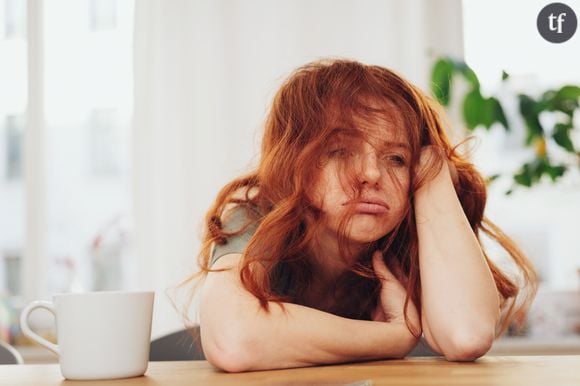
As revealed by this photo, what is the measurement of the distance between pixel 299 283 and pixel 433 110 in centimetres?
33

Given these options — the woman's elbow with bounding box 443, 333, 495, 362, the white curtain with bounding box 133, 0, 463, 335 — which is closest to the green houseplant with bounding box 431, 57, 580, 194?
the white curtain with bounding box 133, 0, 463, 335

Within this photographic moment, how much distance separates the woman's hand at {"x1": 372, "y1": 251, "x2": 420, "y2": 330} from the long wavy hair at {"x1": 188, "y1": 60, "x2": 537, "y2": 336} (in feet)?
0.05

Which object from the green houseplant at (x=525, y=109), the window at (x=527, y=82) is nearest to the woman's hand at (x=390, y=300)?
the green houseplant at (x=525, y=109)

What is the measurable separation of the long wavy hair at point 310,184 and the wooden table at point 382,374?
13 cm

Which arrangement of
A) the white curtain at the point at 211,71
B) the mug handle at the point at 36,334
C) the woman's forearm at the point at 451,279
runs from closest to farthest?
the mug handle at the point at 36,334 < the woman's forearm at the point at 451,279 < the white curtain at the point at 211,71

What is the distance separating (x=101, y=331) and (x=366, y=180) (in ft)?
1.31

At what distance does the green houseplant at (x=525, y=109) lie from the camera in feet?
7.26

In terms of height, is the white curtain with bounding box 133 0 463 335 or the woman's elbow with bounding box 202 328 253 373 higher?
the white curtain with bounding box 133 0 463 335

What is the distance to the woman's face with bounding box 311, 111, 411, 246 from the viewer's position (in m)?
1.10

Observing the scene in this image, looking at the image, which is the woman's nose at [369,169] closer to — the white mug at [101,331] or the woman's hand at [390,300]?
the woman's hand at [390,300]

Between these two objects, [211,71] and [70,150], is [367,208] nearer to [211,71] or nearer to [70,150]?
[211,71]

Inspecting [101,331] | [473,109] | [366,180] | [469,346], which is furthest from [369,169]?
[473,109]

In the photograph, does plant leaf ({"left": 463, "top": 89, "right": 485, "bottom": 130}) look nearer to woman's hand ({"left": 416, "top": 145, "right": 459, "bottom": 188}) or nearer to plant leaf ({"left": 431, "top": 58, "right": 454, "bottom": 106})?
plant leaf ({"left": 431, "top": 58, "right": 454, "bottom": 106})

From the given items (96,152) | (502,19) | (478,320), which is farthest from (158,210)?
(478,320)
